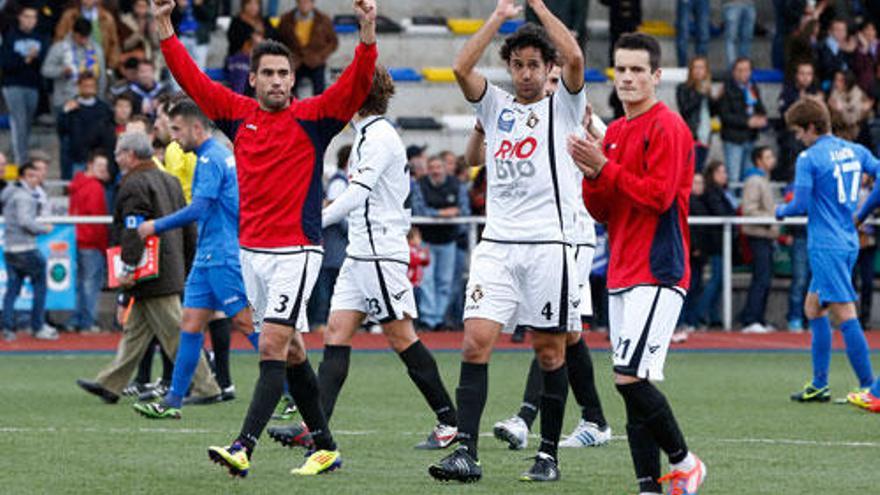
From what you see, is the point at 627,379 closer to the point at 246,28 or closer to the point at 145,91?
the point at 145,91

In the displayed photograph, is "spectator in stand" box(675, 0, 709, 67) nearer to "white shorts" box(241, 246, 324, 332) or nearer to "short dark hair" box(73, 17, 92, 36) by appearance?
"short dark hair" box(73, 17, 92, 36)

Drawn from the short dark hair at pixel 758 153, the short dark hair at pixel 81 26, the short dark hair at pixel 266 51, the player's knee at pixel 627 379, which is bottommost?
the player's knee at pixel 627 379

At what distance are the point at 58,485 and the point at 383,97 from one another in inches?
130

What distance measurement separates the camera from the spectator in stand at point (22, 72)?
24.3m

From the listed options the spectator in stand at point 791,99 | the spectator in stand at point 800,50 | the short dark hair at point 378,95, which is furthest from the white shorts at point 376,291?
the spectator in stand at point 800,50

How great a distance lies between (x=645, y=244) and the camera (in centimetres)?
848

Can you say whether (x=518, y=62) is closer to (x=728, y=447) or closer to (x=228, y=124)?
(x=228, y=124)

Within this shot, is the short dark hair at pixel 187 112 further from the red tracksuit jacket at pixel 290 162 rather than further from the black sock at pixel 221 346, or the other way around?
the red tracksuit jacket at pixel 290 162

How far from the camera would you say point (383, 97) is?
1131cm

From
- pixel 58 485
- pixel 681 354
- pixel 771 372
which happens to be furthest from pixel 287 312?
pixel 681 354

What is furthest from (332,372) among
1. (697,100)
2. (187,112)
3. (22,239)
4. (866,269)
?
(697,100)

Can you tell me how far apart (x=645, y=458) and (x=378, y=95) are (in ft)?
11.8

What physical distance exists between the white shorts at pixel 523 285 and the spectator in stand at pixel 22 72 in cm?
1580

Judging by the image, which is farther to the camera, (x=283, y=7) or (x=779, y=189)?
(x=283, y=7)
